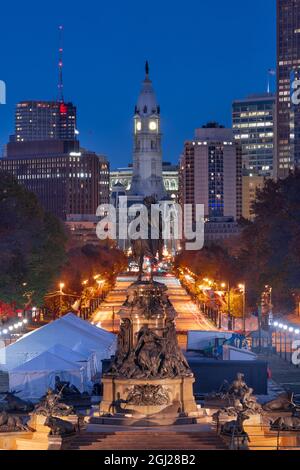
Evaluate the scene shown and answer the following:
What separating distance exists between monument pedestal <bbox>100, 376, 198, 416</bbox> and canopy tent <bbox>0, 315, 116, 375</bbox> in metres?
16.3

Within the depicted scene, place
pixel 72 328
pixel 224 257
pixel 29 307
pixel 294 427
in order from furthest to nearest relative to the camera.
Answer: pixel 224 257, pixel 29 307, pixel 72 328, pixel 294 427

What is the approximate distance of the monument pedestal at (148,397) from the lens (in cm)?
3784

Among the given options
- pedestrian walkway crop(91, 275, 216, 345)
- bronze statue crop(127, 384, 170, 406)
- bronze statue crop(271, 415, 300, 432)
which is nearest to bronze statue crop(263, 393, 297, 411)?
bronze statue crop(271, 415, 300, 432)

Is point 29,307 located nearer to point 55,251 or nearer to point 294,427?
point 55,251

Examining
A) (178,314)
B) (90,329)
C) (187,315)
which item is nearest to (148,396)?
(90,329)

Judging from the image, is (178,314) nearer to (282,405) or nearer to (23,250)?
(23,250)

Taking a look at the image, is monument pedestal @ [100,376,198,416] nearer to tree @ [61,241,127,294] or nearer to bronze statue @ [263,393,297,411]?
bronze statue @ [263,393,297,411]

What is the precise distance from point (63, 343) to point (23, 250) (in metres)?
35.7

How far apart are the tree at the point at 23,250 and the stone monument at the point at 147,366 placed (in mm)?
47068

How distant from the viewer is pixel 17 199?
103 meters

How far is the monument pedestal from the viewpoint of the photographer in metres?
37.8

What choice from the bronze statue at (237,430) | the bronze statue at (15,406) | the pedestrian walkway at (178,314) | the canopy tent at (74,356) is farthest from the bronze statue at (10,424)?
the pedestrian walkway at (178,314)

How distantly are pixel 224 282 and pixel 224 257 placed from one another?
38601mm

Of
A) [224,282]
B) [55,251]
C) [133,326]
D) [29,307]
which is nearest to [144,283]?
[133,326]
